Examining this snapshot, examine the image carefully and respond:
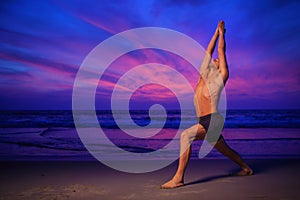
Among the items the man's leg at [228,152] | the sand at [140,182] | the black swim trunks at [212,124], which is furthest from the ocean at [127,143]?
the black swim trunks at [212,124]

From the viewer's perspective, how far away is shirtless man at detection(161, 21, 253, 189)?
3.85 metres

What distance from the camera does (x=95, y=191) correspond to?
364cm

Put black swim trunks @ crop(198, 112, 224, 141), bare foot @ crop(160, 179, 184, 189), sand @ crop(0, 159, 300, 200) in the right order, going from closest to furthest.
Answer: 1. sand @ crop(0, 159, 300, 200)
2. bare foot @ crop(160, 179, 184, 189)
3. black swim trunks @ crop(198, 112, 224, 141)

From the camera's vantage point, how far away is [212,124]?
3.95 meters

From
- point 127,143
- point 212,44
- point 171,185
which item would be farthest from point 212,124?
point 127,143

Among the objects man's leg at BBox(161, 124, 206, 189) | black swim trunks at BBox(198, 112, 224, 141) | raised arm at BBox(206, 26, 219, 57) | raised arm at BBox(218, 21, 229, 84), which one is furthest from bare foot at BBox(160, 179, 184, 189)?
raised arm at BBox(206, 26, 219, 57)

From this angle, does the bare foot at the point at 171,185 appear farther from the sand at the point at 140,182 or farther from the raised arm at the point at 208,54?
the raised arm at the point at 208,54

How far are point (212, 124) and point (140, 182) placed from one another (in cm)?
140

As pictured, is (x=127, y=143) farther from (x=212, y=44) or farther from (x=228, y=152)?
(x=212, y=44)

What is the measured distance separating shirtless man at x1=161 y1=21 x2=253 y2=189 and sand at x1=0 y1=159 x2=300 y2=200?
1.44 ft

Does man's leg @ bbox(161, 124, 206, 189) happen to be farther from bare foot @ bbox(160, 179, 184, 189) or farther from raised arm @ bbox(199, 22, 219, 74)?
raised arm @ bbox(199, 22, 219, 74)

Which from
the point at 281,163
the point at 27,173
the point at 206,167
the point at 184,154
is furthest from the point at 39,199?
the point at 281,163

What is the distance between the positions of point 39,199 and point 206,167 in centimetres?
304

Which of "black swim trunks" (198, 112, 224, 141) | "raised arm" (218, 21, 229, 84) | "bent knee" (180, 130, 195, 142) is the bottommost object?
"bent knee" (180, 130, 195, 142)
